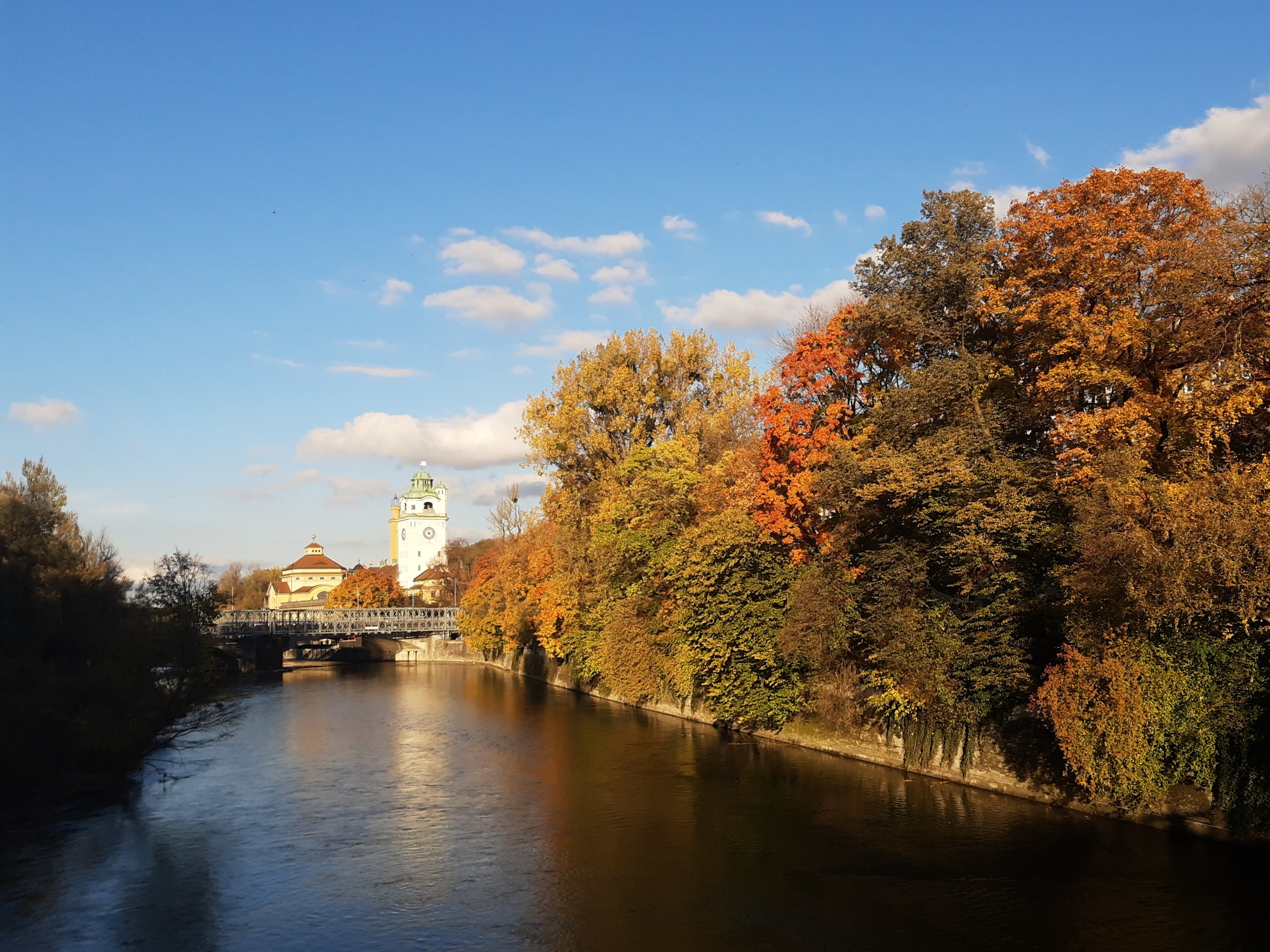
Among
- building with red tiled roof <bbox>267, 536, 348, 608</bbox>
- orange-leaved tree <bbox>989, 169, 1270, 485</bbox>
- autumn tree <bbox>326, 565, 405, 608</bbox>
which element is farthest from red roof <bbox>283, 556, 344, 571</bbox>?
orange-leaved tree <bbox>989, 169, 1270, 485</bbox>

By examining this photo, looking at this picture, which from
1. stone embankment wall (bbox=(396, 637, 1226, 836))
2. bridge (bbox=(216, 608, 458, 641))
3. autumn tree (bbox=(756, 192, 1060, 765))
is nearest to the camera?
stone embankment wall (bbox=(396, 637, 1226, 836))

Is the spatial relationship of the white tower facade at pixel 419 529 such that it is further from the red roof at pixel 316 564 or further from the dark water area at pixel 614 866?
the dark water area at pixel 614 866

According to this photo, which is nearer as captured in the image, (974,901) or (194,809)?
(974,901)

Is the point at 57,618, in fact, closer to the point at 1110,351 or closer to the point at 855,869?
the point at 855,869

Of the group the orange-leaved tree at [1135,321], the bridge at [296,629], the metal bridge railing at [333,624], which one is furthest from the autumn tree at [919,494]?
the metal bridge railing at [333,624]

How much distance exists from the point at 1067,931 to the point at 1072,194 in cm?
2002

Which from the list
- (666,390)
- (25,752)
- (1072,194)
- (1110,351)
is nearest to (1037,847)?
(1110,351)

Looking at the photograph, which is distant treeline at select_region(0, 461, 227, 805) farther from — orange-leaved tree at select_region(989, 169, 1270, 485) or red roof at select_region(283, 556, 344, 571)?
red roof at select_region(283, 556, 344, 571)

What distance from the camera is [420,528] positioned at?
512 ft

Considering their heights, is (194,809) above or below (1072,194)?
below

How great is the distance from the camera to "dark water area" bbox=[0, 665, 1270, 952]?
1747 cm

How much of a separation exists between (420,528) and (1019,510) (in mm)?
138722

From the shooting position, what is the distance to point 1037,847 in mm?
21328

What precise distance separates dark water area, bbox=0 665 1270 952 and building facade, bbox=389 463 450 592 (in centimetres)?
12268
